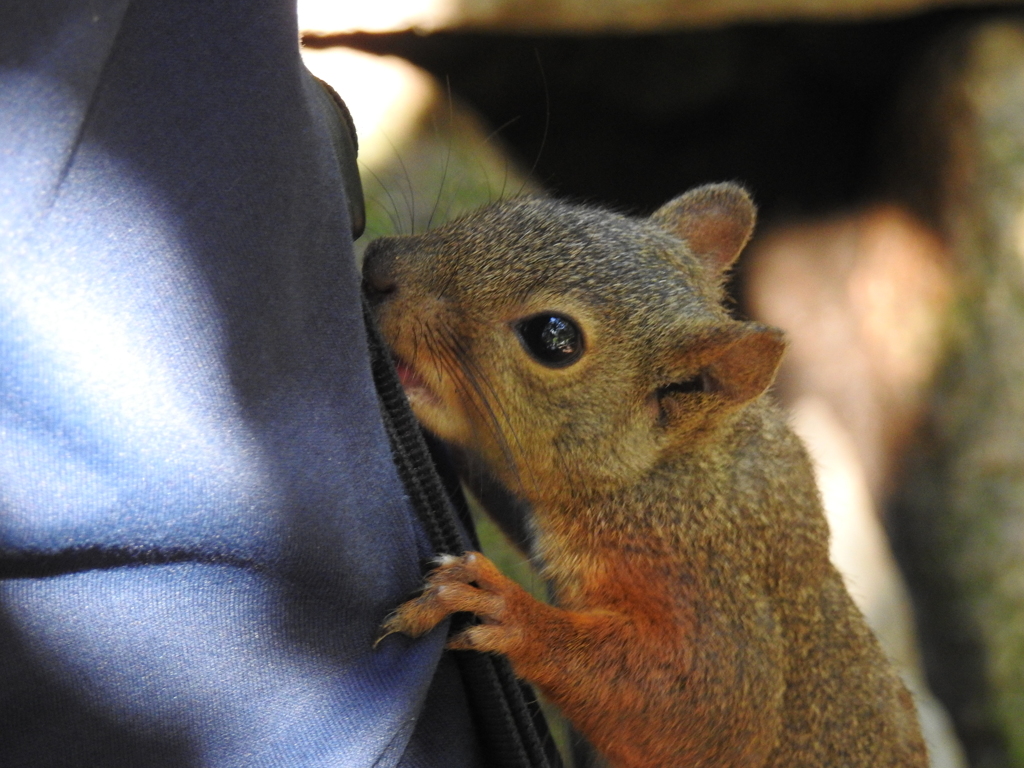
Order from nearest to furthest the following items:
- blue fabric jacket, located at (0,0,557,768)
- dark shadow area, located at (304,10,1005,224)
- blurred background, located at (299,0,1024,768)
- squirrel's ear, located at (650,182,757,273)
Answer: blue fabric jacket, located at (0,0,557,768)
squirrel's ear, located at (650,182,757,273)
blurred background, located at (299,0,1024,768)
dark shadow area, located at (304,10,1005,224)

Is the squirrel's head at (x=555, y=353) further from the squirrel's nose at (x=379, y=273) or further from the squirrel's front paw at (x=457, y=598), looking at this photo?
the squirrel's front paw at (x=457, y=598)

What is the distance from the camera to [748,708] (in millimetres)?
1184

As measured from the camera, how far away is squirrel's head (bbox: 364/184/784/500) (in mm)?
1172

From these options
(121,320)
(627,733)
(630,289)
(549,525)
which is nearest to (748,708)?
(627,733)

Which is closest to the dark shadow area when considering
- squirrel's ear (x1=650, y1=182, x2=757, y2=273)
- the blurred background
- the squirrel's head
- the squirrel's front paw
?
the blurred background

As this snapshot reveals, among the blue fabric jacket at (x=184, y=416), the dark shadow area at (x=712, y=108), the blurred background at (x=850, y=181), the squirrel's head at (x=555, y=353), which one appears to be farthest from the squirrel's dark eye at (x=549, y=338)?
the dark shadow area at (x=712, y=108)

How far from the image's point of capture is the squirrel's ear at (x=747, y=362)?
1.13 metres

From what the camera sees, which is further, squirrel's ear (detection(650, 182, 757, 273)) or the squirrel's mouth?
squirrel's ear (detection(650, 182, 757, 273))

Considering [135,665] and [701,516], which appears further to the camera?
[701,516]

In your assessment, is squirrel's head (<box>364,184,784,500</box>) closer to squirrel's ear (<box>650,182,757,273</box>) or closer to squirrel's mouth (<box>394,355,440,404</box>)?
squirrel's mouth (<box>394,355,440,404</box>)

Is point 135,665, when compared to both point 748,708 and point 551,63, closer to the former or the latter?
point 748,708

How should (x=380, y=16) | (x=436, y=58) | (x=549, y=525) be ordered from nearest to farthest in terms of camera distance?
(x=549, y=525), (x=380, y=16), (x=436, y=58)

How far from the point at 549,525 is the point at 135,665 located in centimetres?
65

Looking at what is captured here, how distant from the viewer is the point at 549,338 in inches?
46.9
